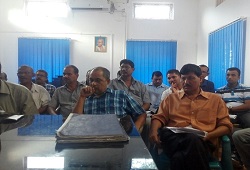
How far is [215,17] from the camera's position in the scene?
219 inches

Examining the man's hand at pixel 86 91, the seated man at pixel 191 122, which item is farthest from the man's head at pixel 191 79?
the man's hand at pixel 86 91

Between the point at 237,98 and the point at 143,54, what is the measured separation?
330cm

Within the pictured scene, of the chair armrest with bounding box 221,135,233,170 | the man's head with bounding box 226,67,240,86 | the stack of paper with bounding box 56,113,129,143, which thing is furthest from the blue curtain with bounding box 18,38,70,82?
the stack of paper with bounding box 56,113,129,143

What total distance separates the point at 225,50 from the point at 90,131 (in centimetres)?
444

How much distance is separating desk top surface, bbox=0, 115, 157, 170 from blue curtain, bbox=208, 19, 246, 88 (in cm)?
374

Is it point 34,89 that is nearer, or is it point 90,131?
point 90,131

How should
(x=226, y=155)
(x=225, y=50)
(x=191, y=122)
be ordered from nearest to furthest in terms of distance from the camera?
(x=226, y=155) → (x=191, y=122) → (x=225, y=50)

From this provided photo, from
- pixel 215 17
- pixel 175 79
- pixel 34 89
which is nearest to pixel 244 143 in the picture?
pixel 175 79

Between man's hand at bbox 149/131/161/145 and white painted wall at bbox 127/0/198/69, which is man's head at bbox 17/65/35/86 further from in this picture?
white painted wall at bbox 127/0/198/69

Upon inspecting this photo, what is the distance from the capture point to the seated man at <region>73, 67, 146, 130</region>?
2.35m

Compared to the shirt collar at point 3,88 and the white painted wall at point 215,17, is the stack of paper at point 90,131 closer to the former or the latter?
the shirt collar at point 3,88

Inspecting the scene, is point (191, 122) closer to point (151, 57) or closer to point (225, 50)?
point (225, 50)

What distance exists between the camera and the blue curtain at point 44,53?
6512 mm

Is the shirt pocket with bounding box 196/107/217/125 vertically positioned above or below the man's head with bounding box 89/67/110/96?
below
